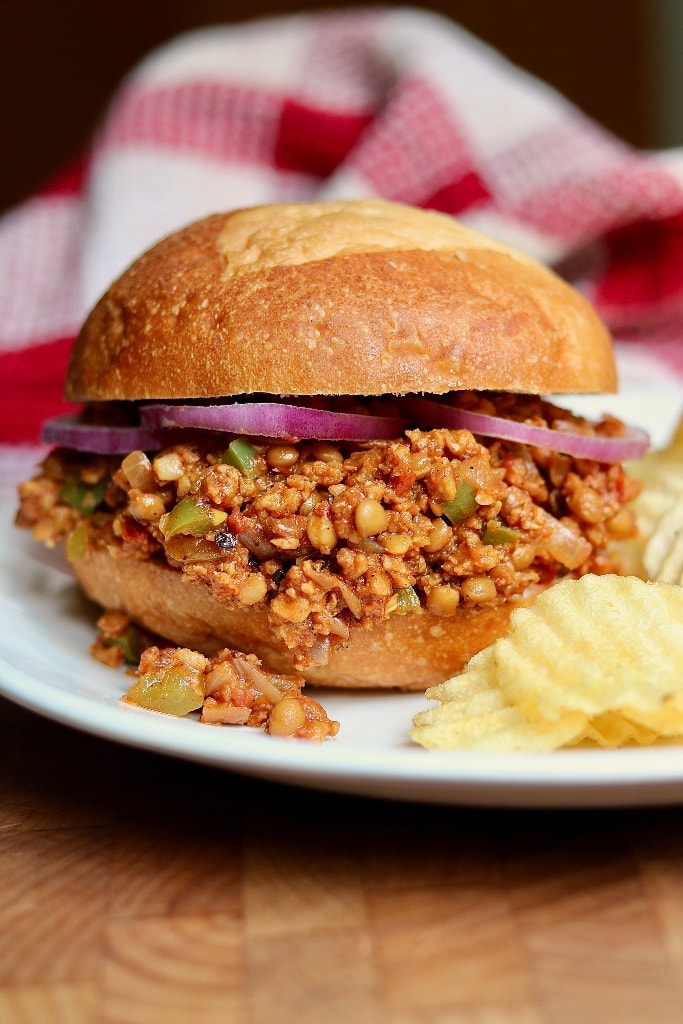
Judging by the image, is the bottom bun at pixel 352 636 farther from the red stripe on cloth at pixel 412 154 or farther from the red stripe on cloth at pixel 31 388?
the red stripe on cloth at pixel 412 154

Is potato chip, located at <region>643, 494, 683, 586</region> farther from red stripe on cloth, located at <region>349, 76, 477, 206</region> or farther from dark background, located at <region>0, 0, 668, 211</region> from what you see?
dark background, located at <region>0, 0, 668, 211</region>

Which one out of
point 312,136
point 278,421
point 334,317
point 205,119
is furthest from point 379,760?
point 205,119

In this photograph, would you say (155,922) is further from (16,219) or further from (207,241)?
(16,219)

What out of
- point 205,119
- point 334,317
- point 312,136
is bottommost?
point 312,136

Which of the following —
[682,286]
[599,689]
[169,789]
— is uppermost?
[599,689]

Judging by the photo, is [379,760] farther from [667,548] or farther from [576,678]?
[667,548]

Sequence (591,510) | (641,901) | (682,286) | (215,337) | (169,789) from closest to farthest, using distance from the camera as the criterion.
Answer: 1. (641,901)
2. (169,789)
3. (215,337)
4. (591,510)
5. (682,286)

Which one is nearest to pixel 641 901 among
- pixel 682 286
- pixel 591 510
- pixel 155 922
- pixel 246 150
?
pixel 155 922
